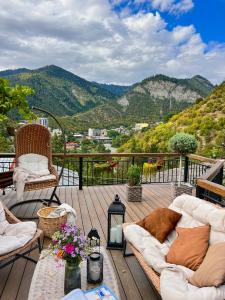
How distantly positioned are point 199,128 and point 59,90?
1885 centimetres

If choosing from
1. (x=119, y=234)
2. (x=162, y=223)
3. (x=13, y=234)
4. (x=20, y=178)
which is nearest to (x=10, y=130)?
(x=20, y=178)

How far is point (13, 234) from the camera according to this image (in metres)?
2.68

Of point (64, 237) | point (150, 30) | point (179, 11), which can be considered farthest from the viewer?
point (179, 11)

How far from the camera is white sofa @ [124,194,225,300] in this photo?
165 centimetres

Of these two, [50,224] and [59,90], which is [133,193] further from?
[59,90]

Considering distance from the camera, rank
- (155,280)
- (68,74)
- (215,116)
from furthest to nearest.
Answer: (68,74) → (215,116) → (155,280)

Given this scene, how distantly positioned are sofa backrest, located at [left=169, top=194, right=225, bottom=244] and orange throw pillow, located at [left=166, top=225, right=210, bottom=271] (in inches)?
2.9

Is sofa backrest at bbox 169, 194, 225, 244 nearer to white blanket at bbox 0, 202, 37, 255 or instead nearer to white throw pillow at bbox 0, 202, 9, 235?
white blanket at bbox 0, 202, 37, 255

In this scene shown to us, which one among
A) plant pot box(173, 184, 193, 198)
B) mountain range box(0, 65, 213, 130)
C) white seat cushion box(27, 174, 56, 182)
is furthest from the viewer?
mountain range box(0, 65, 213, 130)

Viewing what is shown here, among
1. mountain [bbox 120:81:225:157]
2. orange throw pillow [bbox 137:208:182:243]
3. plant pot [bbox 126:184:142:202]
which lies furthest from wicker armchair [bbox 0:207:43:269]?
mountain [bbox 120:81:225:157]

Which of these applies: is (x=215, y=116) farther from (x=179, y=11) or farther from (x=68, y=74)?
(x=68, y=74)

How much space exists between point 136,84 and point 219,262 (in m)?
29.8

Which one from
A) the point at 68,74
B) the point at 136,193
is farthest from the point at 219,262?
the point at 68,74

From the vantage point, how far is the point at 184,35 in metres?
12.1
